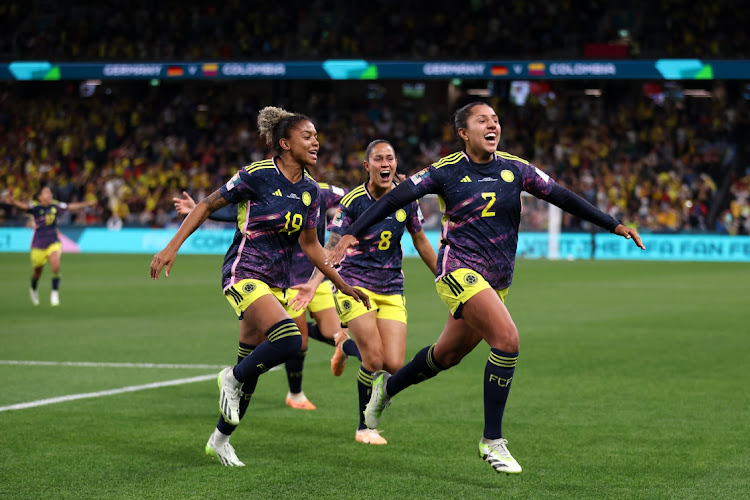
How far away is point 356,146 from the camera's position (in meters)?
42.0

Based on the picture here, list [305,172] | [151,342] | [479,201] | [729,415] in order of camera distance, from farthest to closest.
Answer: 1. [151,342]
2. [729,415]
3. [305,172]
4. [479,201]

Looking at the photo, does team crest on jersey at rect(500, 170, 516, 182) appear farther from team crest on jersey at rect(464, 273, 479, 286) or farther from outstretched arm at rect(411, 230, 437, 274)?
outstretched arm at rect(411, 230, 437, 274)

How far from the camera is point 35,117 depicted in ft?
152

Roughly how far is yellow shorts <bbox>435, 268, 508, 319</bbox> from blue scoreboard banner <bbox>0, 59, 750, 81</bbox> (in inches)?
1229

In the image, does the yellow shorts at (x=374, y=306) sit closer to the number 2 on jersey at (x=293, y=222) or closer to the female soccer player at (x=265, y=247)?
the female soccer player at (x=265, y=247)

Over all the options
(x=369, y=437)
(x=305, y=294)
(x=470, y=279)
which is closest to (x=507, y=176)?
(x=470, y=279)

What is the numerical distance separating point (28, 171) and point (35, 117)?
3725mm

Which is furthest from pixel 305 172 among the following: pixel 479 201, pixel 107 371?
pixel 107 371

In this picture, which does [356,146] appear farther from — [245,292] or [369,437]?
[245,292]

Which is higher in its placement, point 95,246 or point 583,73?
point 583,73

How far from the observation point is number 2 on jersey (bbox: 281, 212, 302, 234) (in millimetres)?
7332

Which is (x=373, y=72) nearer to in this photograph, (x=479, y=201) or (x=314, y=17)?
(x=314, y=17)

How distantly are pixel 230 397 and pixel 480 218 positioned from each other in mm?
2002

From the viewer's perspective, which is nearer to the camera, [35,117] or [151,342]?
[151,342]
